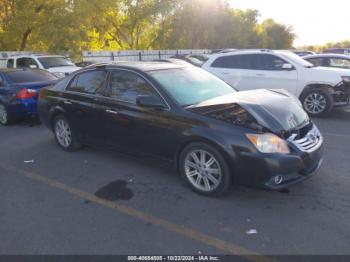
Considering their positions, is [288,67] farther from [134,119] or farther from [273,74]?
[134,119]

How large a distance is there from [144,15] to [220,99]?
26.3m

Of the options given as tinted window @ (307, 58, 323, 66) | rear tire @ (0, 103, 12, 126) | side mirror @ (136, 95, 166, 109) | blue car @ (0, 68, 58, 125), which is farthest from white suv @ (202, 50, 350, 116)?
rear tire @ (0, 103, 12, 126)

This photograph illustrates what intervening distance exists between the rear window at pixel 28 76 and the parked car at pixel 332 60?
318 inches

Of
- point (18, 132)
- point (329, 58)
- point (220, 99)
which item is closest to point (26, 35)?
point (18, 132)

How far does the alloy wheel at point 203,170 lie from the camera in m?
3.90

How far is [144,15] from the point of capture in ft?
93.9

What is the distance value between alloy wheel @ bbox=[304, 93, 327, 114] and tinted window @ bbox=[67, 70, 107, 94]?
216 inches

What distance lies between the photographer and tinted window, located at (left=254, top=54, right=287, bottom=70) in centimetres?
866

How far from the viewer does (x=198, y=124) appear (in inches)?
153

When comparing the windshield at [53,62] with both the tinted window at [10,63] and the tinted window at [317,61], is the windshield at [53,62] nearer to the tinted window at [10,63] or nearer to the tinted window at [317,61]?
the tinted window at [10,63]

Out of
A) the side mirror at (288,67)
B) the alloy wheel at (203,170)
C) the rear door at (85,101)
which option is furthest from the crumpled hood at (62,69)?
the alloy wheel at (203,170)

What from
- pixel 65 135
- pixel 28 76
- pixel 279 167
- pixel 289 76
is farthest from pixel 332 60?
pixel 28 76

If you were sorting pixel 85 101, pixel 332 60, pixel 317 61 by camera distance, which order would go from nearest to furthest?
pixel 85 101
pixel 332 60
pixel 317 61

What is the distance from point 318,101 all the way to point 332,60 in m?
3.13
